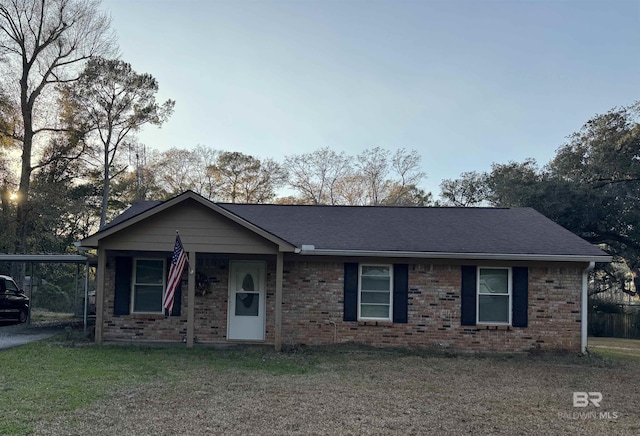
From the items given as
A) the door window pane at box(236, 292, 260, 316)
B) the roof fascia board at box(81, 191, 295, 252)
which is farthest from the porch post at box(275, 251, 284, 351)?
the door window pane at box(236, 292, 260, 316)

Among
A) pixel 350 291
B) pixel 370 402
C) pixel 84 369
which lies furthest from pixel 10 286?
pixel 370 402

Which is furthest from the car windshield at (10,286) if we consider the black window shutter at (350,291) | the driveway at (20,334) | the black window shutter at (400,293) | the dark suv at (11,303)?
the black window shutter at (400,293)

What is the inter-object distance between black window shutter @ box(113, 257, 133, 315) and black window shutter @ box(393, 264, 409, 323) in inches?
239

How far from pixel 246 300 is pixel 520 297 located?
6.17m

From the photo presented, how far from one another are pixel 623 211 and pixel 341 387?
2056 centimetres

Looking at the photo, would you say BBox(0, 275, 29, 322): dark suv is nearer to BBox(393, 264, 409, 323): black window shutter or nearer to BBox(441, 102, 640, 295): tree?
BBox(393, 264, 409, 323): black window shutter

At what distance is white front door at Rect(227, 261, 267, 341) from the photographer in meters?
12.0

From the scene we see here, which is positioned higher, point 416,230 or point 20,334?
point 416,230

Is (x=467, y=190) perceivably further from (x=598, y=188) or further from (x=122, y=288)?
(x=122, y=288)

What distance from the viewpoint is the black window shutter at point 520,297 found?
38.2ft

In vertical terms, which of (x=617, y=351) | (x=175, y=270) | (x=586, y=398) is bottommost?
(x=617, y=351)

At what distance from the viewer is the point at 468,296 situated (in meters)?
11.8

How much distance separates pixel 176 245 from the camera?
1027 cm

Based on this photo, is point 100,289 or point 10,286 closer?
A: point 100,289
